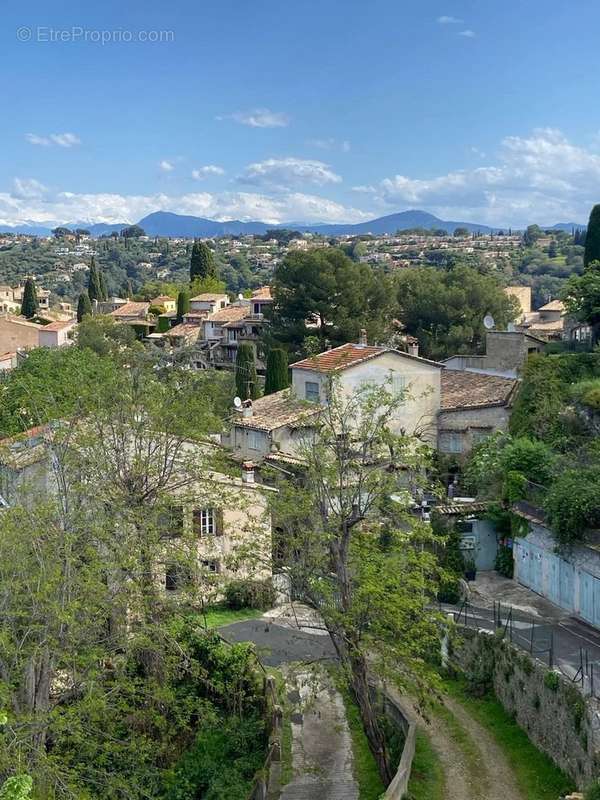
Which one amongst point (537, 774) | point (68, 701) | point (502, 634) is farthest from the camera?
point (502, 634)

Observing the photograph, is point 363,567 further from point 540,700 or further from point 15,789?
point 15,789

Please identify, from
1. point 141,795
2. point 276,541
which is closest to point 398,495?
point 276,541

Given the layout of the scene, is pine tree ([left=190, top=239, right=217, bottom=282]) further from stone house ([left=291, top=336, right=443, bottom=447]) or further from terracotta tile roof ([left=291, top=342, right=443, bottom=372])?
stone house ([left=291, top=336, right=443, bottom=447])

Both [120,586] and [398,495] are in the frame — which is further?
[398,495]

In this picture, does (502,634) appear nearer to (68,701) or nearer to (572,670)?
(572,670)

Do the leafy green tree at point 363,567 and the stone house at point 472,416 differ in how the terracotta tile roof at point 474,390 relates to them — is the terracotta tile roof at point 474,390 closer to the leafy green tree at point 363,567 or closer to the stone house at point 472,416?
the stone house at point 472,416

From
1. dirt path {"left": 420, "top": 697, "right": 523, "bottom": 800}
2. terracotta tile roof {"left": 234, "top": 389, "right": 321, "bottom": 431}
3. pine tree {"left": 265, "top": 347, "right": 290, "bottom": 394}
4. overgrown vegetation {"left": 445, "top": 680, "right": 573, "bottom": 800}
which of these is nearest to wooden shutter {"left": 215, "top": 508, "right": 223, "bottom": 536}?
terracotta tile roof {"left": 234, "top": 389, "right": 321, "bottom": 431}
